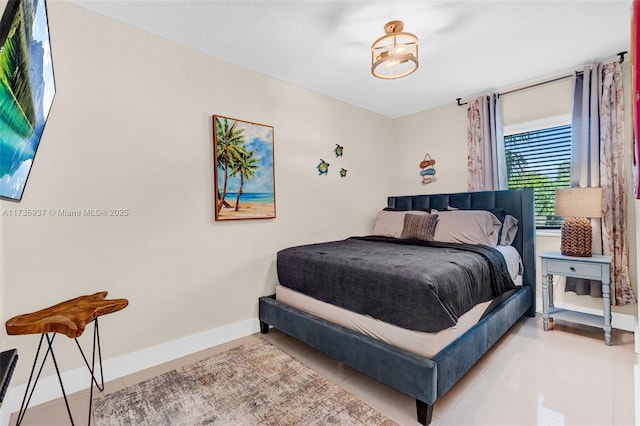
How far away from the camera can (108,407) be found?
1.78 metres

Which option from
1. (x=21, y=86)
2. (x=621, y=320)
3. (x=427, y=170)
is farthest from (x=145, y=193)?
(x=621, y=320)

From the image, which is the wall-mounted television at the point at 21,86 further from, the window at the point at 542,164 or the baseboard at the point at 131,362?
the window at the point at 542,164

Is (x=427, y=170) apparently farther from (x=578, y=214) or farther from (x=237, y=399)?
(x=237, y=399)

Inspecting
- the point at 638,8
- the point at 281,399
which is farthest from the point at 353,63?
the point at 281,399

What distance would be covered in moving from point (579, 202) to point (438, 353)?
207 centimetres

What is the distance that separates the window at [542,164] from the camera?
3184 mm

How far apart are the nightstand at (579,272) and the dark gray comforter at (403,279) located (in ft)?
1.77

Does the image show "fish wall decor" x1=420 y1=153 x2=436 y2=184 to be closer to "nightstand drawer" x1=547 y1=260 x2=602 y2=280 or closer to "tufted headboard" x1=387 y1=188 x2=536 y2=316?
"tufted headboard" x1=387 y1=188 x2=536 y2=316

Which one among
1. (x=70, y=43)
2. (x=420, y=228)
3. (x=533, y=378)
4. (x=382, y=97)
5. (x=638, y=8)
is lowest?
(x=533, y=378)

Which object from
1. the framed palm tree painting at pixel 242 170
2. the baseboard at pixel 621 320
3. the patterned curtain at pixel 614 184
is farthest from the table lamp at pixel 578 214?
the framed palm tree painting at pixel 242 170

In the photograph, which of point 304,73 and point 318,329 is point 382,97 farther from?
point 318,329

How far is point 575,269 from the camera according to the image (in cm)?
258

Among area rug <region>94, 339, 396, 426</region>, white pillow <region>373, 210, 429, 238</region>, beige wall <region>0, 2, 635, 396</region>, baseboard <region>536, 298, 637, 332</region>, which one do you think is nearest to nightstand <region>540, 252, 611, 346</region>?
baseboard <region>536, 298, 637, 332</region>

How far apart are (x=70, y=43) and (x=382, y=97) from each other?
3070 mm
